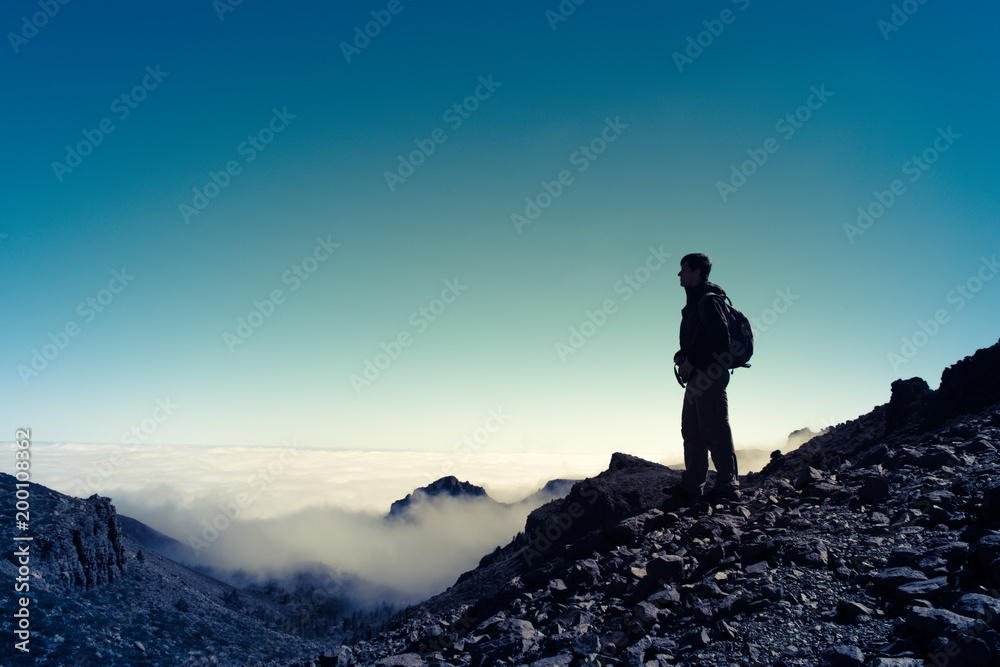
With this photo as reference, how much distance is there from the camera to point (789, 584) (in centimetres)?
563

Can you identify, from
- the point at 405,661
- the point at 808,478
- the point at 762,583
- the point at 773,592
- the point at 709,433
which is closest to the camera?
the point at 773,592

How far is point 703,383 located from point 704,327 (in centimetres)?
128

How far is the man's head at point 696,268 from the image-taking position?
36.4 feet

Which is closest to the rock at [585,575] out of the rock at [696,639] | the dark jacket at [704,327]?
the rock at [696,639]

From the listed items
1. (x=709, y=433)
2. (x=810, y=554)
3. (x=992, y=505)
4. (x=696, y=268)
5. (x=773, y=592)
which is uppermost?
(x=696, y=268)

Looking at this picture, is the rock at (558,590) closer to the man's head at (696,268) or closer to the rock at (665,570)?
the rock at (665,570)

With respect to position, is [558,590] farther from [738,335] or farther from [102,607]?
[102,607]

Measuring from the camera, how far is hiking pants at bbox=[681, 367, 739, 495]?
35.7ft

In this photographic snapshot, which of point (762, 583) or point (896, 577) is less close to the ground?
point (896, 577)

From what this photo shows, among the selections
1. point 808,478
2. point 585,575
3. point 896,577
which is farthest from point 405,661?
point 808,478

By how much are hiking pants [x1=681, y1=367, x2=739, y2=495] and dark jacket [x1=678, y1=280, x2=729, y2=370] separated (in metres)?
0.38

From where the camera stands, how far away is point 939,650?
362 cm

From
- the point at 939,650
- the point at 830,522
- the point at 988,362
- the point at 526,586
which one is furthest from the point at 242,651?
the point at 988,362

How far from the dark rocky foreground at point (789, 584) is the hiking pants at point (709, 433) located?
0.81 metres
